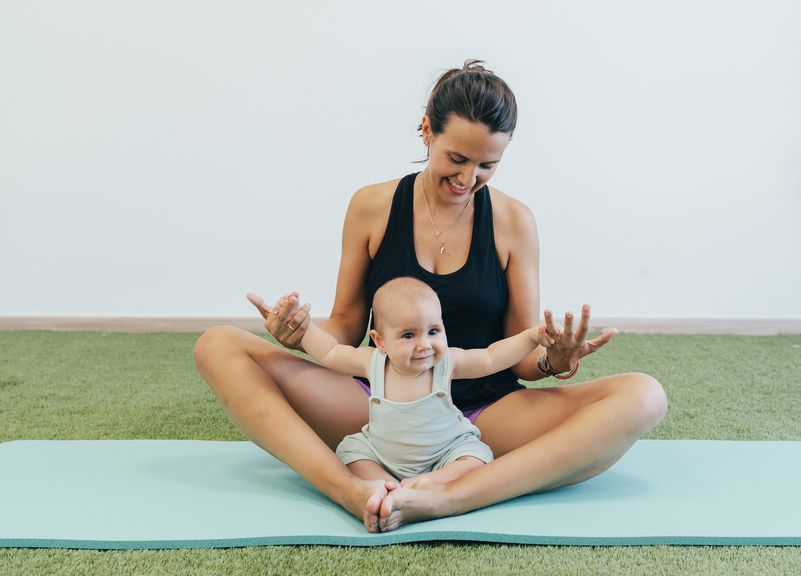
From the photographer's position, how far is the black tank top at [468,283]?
5.95ft

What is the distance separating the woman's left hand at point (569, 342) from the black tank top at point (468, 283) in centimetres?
19

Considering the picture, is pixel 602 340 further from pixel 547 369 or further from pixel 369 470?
pixel 369 470

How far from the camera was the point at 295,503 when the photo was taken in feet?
5.26

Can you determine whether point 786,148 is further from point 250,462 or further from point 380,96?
point 250,462

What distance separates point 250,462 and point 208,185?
2.08 m

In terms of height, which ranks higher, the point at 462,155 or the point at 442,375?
the point at 462,155

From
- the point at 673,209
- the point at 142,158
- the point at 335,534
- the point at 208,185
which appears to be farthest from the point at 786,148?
the point at 335,534

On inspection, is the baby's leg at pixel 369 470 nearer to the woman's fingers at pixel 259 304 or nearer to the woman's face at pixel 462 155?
the woman's fingers at pixel 259 304

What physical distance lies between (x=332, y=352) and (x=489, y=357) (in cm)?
32

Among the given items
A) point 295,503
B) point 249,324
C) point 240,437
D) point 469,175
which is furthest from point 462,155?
point 249,324

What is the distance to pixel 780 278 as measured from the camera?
12.5 feet

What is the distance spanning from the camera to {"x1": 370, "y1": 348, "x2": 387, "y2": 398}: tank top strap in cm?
164

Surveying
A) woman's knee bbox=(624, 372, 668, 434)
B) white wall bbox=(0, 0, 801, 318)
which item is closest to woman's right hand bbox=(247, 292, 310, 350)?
woman's knee bbox=(624, 372, 668, 434)

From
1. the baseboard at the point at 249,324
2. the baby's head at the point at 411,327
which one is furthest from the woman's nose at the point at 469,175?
the baseboard at the point at 249,324
